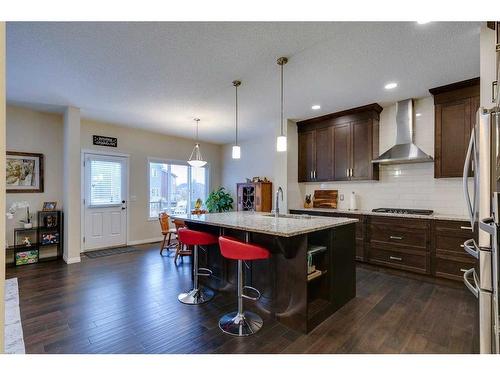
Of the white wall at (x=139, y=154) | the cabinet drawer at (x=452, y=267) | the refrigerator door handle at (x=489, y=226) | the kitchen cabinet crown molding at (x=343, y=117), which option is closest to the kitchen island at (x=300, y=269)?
the refrigerator door handle at (x=489, y=226)

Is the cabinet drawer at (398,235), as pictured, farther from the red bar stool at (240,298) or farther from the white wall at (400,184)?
the red bar stool at (240,298)

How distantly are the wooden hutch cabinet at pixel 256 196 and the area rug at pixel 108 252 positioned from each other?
266 centimetres

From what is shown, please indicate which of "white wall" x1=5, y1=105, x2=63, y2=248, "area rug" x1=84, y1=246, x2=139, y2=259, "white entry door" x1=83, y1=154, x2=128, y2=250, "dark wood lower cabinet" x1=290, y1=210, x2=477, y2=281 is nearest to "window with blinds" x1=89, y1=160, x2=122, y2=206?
"white entry door" x1=83, y1=154, x2=128, y2=250

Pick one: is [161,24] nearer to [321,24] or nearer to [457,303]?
[321,24]

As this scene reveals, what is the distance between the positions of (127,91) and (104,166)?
91.9 inches

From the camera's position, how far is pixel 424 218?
11.0 feet

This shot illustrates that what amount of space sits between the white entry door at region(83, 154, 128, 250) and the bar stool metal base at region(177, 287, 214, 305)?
320 cm

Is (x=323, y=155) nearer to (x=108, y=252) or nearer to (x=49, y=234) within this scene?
(x=108, y=252)

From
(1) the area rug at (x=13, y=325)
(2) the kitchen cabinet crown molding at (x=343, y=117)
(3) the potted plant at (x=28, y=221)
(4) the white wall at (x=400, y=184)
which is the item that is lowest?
(1) the area rug at (x=13, y=325)

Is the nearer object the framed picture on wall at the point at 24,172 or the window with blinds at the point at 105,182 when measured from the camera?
the framed picture on wall at the point at 24,172

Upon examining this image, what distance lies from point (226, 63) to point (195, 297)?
263 centimetres

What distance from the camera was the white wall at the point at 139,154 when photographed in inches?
205
